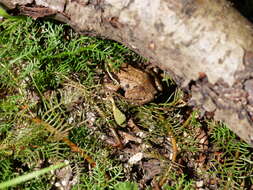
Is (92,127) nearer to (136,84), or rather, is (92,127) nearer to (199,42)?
(136,84)

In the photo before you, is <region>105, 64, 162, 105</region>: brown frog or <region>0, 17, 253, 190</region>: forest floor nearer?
<region>0, 17, 253, 190</region>: forest floor

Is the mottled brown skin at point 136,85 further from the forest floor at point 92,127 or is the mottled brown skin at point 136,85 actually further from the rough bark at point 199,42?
the rough bark at point 199,42

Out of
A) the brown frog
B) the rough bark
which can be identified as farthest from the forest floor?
the rough bark

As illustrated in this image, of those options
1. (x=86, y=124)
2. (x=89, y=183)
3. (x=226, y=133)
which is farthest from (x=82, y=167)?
(x=226, y=133)

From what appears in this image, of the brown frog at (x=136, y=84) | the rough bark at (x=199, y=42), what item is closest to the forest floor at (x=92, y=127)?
the brown frog at (x=136, y=84)

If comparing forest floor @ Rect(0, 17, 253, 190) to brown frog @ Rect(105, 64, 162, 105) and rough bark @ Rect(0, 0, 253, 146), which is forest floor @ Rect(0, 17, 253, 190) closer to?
brown frog @ Rect(105, 64, 162, 105)
